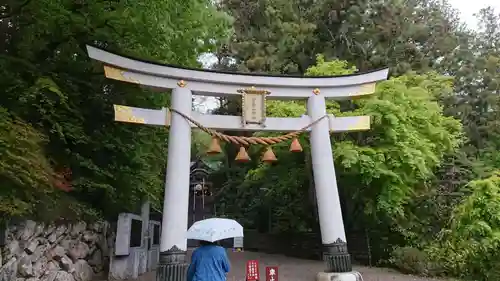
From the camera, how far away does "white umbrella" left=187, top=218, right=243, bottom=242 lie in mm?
4500

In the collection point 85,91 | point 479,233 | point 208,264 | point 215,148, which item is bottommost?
point 208,264

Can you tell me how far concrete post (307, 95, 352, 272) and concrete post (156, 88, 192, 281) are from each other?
3075 mm

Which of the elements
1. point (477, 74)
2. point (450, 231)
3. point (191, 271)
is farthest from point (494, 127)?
point (191, 271)

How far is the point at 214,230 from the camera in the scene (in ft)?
14.9

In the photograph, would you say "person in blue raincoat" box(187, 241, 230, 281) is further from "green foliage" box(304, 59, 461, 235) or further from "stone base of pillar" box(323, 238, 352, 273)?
"green foliage" box(304, 59, 461, 235)

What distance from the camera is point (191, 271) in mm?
4469

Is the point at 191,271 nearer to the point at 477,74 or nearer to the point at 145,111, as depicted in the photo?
the point at 145,111

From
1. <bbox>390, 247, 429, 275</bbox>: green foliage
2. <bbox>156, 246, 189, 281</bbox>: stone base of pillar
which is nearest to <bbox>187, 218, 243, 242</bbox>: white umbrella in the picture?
<bbox>156, 246, 189, 281</bbox>: stone base of pillar

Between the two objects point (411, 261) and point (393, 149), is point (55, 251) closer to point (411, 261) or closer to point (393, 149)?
point (393, 149)

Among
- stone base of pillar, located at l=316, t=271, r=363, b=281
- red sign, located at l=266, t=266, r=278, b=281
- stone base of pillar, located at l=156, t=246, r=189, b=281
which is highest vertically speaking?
stone base of pillar, located at l=156, t=246, r=189, b=281

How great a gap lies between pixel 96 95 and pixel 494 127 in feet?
56.9

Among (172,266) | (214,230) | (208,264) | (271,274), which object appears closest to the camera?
(208,264)

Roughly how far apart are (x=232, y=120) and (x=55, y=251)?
15.1 ft

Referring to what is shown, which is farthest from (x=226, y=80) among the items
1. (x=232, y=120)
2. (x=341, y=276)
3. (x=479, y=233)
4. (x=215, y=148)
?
(x=479, y=233)
